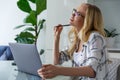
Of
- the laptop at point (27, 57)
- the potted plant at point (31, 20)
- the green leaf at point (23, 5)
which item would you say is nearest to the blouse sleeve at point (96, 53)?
the laptop at point (27, 57)

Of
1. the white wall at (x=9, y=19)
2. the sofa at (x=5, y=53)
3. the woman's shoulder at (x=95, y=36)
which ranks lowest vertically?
the sofa at (x=5, y=53)

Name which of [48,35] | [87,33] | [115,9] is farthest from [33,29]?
[87,33]

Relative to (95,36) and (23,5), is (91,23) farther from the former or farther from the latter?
(23,5)

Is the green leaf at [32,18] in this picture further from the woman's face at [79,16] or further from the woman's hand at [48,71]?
the woman's hand at [48,71]

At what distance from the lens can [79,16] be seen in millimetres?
1495

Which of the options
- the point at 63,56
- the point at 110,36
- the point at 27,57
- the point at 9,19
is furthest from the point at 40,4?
the point at 27,57

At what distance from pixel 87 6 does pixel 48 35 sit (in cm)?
196

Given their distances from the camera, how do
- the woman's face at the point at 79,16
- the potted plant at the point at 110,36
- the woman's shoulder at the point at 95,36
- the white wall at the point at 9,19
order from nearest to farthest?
the woman's shoulder at the point at 95,36, the woman's face at the point at 79,16, the potted plant at the point at 110,36, the white wall at the point at 9,19

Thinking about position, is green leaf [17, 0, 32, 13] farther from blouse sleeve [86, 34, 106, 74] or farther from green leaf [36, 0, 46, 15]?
blouse sleeve [86, 34, 106, 74]

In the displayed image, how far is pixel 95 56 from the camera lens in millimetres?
1258

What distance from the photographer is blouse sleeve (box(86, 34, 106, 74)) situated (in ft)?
4.07

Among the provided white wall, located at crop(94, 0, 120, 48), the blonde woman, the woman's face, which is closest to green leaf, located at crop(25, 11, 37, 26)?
white wall, located at crop(94, 0, 120, 48)

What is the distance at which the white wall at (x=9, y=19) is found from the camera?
4.60m

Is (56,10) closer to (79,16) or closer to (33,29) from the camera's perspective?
(33,29)
